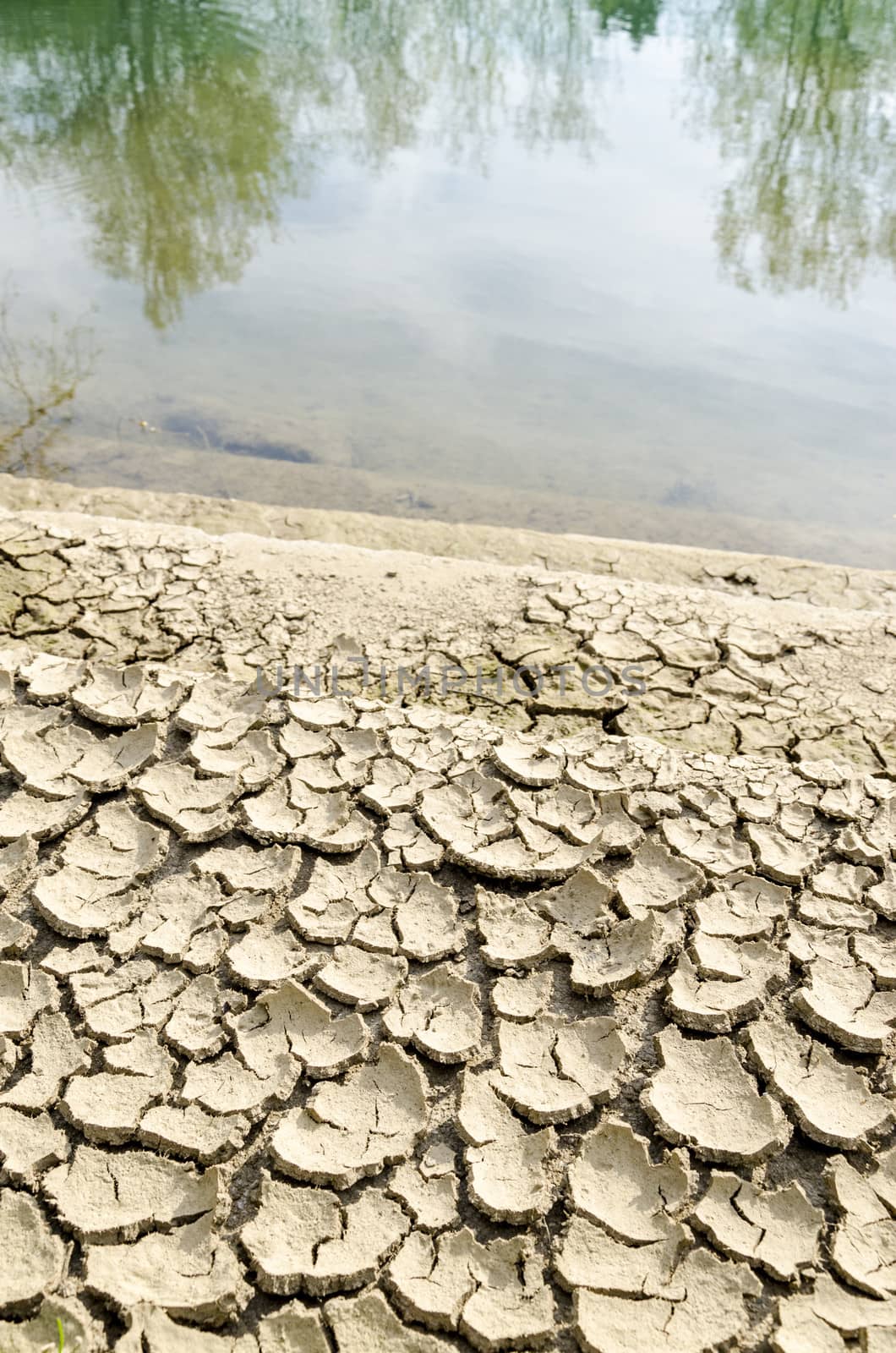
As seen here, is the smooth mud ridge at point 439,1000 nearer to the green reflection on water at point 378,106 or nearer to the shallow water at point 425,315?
the shallow water at point 425,315

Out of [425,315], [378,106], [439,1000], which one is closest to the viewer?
[439,1000]

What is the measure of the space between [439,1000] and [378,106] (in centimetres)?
A: 977

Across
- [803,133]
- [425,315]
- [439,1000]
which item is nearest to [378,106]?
[803,133]

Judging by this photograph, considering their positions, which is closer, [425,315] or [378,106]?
[425,315]

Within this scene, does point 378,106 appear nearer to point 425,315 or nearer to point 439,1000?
point 425,315

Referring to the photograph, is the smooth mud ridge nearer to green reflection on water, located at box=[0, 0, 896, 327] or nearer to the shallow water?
the shallow water

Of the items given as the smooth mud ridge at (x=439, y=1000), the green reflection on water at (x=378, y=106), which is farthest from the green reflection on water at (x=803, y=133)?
the smooth mud ridge at (x=439, y=1000)

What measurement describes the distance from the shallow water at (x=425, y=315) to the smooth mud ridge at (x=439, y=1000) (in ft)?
5.87

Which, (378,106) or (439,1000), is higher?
(378,106)

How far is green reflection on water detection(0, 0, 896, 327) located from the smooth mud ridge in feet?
13.0

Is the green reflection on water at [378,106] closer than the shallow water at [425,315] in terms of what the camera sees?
No

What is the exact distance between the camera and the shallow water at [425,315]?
14.3ft

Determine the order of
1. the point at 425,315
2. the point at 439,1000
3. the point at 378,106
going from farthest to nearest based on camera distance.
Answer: the point at 378,106, the point at 425,315, the point at 439,1000

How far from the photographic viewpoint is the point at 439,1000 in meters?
1.77
